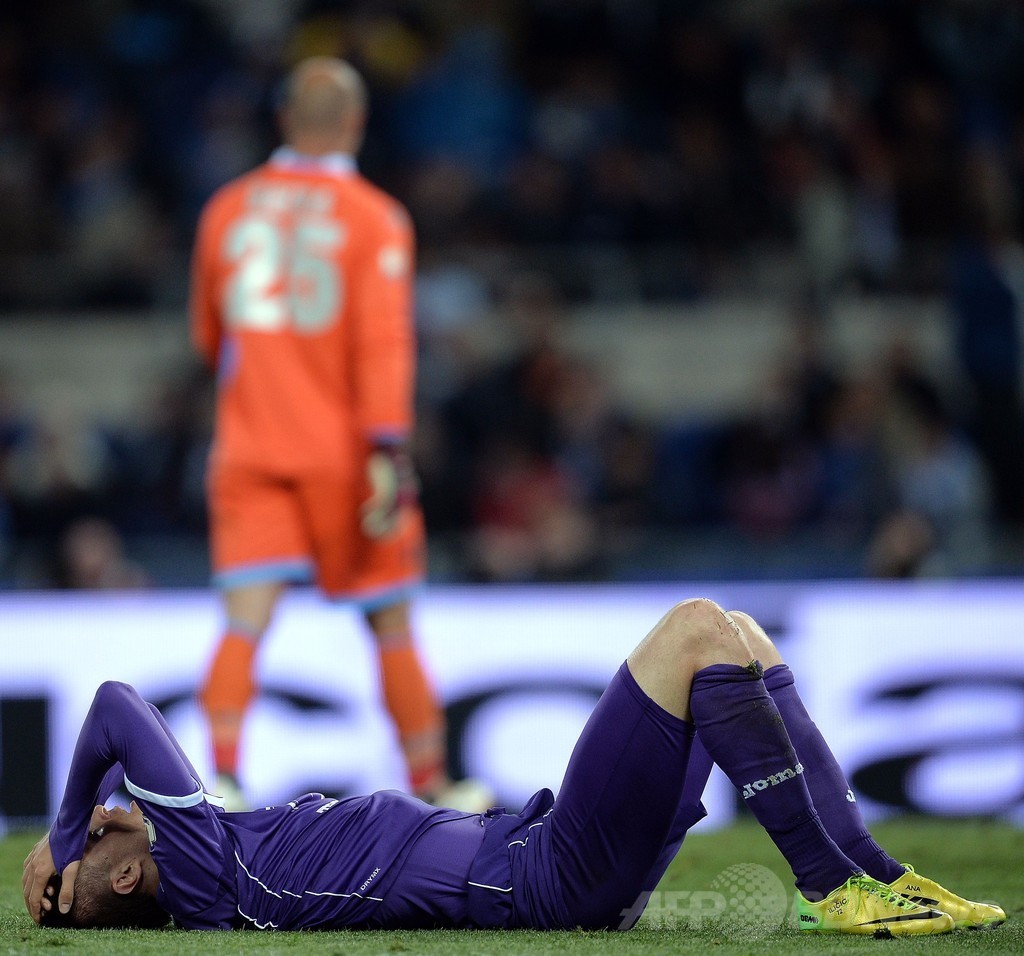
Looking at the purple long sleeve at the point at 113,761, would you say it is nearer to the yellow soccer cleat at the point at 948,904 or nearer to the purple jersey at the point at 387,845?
the purple jersey at the point at 387,845

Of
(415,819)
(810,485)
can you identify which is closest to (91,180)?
(810,485)

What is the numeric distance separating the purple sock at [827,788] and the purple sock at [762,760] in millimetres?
192

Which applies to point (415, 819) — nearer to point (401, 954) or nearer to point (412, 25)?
point (401, 954)

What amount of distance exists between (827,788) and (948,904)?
320mm

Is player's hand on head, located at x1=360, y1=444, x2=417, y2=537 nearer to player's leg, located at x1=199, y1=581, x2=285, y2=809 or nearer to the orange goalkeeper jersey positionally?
the orange goalkeeper jersey

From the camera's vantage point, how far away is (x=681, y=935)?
3.53 meters

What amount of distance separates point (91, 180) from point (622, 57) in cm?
332

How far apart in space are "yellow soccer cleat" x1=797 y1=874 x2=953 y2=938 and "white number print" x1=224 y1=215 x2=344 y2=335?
2627 mm

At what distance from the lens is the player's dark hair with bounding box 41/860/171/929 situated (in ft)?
11.5

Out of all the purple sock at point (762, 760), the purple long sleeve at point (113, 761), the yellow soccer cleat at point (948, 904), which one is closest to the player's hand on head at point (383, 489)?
the purple long sleeve at point (113, 761)

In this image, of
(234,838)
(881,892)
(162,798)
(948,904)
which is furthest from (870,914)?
(162,798)

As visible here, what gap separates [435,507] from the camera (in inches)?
327

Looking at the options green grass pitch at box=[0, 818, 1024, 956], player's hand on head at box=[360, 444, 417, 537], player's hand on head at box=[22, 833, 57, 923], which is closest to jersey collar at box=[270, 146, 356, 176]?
player's hand on head at box=[360, 444, 417, 537]

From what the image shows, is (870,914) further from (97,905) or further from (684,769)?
(97,905)
